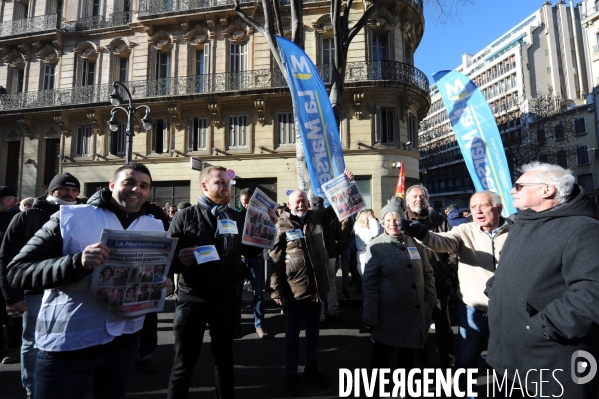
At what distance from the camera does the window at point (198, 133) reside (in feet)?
59.8

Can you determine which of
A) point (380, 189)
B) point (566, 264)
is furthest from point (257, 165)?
point (566, 264)

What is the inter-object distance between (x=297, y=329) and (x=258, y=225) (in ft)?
4.09

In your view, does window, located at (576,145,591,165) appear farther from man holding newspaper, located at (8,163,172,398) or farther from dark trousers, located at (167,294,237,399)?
man holding newspaper, located at (8,163,172,398)

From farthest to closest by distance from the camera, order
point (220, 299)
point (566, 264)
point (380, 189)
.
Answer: point (380, 189) < point (220, 299) < point (566, 264)

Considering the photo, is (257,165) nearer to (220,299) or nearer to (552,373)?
(220,299)

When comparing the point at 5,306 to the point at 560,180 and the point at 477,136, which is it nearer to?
the point at 560,180

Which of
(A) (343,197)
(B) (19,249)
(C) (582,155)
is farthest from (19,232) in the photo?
(C) (582,155)

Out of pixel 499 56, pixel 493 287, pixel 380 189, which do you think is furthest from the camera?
pixel 499 56

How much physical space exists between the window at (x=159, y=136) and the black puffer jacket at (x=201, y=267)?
1711cm

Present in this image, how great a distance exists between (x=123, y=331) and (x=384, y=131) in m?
16.7

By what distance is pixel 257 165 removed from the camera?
1747 cm

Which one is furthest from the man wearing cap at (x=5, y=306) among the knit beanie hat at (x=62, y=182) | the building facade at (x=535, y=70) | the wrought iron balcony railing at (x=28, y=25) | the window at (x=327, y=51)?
the building facade at (x=535, y=70)

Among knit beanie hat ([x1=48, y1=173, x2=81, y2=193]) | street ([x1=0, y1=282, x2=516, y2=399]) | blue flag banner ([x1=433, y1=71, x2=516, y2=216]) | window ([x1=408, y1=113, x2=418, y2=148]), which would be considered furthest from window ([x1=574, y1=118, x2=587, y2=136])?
knit beanie hat ([x1=48, y1=173, x2=81, y2=193])

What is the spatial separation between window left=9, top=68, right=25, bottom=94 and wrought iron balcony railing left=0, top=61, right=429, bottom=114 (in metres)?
0.85
